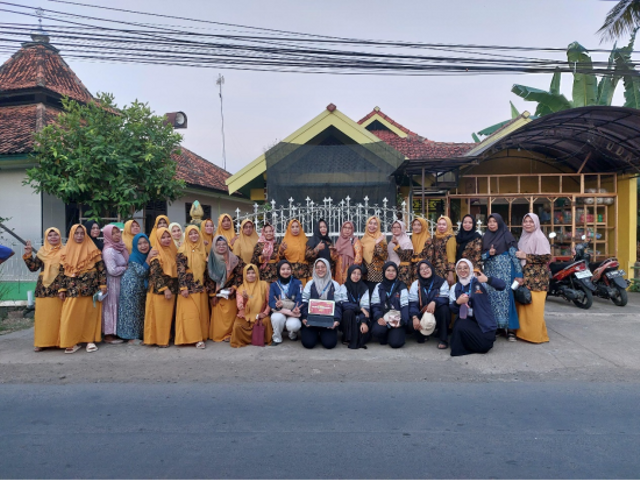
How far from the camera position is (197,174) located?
13414mm

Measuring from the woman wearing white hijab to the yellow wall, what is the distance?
5.65 metres

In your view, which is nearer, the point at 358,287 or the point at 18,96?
the point at 358,287

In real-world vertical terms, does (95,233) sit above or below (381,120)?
below

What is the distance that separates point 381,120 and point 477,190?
5.97 m

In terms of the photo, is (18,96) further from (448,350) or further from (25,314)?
(448,350)

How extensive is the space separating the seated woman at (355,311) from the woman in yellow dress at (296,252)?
688mm

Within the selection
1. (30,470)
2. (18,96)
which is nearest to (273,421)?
(30,470)

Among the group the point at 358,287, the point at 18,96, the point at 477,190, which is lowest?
the point at 358,287

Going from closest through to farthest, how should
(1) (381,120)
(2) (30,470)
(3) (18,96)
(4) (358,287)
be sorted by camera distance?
(2) (30,470) < (4) (358,287) < (3) (18,96) < (1) (381,120)

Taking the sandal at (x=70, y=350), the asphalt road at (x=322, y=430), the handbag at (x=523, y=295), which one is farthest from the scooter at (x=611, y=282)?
the sandal at (x=70, y=350)

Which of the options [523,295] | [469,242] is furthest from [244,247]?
[523,295]

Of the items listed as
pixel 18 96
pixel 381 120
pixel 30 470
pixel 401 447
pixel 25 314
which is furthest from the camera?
pixel 381 120

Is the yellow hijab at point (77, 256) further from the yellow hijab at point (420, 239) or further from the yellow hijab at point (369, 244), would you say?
the yellow hijab at point (420, 239)

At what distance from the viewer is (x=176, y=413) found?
349cm
